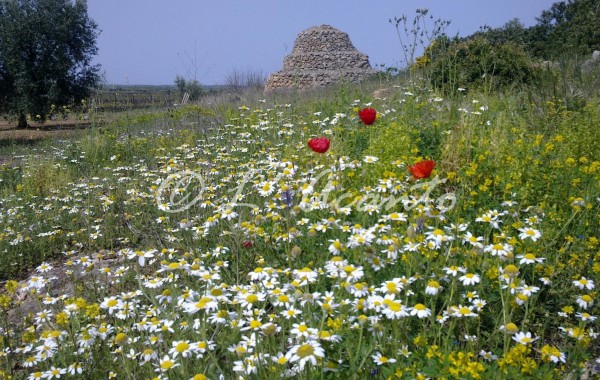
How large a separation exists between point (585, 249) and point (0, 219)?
5834 millimetres

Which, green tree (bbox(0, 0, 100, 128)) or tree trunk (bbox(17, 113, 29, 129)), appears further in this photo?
tree trunk (bbox(17, 113, 29, 129))

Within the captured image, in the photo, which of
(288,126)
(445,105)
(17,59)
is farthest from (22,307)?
(17,59)

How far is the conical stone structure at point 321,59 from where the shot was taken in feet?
74.5

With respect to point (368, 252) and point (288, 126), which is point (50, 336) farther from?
point (288, 126)

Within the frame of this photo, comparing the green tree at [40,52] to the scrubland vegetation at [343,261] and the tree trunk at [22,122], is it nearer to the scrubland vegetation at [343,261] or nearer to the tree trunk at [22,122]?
the tree trunk at [22,122]

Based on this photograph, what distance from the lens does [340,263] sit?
7.26ft

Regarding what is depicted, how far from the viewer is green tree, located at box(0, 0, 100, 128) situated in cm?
2239

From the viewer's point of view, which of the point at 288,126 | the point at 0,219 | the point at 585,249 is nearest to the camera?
the point at 585,249

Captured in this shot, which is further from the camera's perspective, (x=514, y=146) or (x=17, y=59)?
(x=17, y=59)

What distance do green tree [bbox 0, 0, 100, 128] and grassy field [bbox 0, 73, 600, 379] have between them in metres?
19.4

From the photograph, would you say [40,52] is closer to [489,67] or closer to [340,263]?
[489,67]

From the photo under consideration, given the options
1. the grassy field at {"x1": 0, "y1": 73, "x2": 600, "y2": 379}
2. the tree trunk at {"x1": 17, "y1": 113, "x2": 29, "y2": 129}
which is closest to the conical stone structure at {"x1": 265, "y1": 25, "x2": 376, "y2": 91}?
the tree trunk at {"x1": 17, "y1": 113, "x2": 29, "y2": 129}

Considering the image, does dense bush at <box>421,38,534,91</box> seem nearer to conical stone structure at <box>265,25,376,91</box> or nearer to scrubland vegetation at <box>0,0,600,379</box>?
scrubland vegetation at <box>0,0,600,379</box>

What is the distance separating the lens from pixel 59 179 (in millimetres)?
6801
